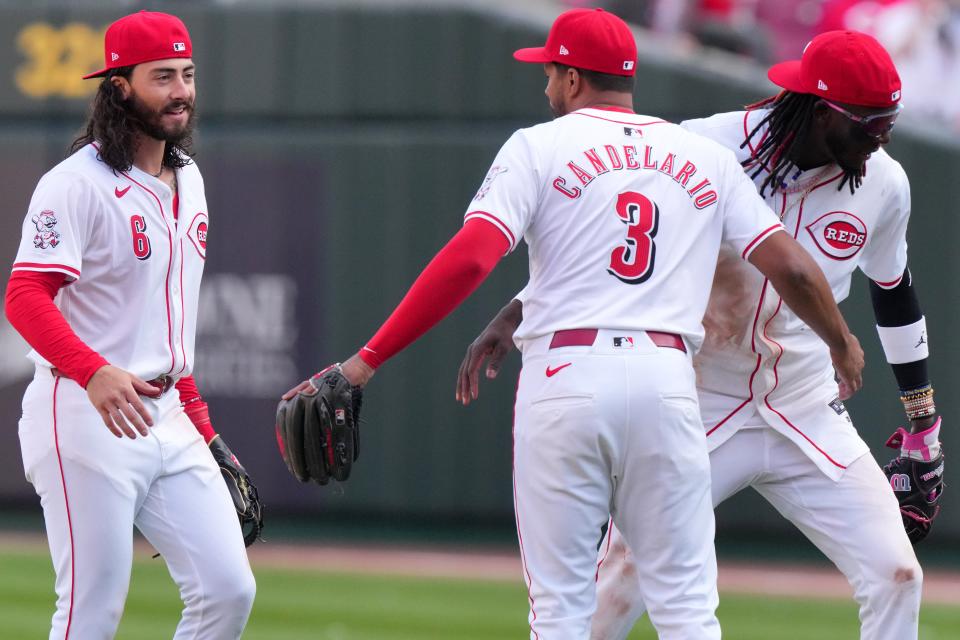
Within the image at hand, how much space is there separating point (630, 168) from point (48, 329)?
1554mm

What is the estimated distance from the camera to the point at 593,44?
12.7 ft

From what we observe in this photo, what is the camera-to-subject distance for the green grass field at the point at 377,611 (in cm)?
646

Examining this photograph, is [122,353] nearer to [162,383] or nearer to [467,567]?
[162,383]

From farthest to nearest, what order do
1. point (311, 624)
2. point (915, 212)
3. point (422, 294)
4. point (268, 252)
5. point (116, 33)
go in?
point (268, 252) → point (915, 212) → point (311, 624) → point (116, 33) → point (422, 294)

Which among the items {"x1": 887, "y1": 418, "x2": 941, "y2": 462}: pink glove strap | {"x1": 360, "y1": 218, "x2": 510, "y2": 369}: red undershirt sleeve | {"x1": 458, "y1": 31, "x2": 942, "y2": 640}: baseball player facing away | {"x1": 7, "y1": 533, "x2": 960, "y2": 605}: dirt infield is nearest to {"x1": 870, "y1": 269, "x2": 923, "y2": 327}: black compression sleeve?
{"x1": 458, "y1": 31, "x2": 942, "y2": 640}: baseball player facing away

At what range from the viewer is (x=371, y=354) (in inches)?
148

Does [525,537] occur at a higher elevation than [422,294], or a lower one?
lower

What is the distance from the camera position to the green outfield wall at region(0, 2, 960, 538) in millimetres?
8656

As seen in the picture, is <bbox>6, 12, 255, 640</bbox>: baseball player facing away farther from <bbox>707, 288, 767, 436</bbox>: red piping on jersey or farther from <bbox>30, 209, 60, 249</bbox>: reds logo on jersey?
<bbox>707, 288, 767, 436</bbox>: red piping on jersey

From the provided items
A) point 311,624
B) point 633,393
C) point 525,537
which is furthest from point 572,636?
point 311,624

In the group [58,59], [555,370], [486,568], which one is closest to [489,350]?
[555,370]

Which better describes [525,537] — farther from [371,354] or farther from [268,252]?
[268,252]

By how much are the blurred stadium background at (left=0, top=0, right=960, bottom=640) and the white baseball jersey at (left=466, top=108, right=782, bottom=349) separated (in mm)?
4642

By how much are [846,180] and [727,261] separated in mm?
424
